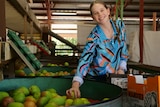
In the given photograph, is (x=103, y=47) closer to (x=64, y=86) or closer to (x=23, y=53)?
(x=64, y=86)

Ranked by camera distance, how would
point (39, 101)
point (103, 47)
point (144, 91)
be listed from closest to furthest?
point (144, 91), point (39, 101), point (103, 47)

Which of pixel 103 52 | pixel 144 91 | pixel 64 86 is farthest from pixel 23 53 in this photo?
pixel 144 91

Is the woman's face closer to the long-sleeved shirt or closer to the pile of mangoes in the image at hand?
the long-sleeved shirt

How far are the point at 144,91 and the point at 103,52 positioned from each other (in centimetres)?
73

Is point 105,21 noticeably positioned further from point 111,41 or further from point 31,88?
point 31,88

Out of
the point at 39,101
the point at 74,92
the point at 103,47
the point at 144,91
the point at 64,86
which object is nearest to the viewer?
the point at 144,91

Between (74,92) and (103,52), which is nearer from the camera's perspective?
(74,92)

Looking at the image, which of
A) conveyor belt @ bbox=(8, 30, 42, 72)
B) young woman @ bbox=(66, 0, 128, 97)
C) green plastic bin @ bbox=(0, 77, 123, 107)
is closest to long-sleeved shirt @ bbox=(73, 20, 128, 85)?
young woman @ bbox=(66, 0, 128, 97)

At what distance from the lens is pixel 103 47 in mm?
1913

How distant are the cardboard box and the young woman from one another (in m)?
0.48

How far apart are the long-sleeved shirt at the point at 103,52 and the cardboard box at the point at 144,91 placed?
510 millimetres

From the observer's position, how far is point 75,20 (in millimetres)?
14086

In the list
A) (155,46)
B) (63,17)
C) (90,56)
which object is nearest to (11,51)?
(90,56)

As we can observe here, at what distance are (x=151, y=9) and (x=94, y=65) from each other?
368 inches
